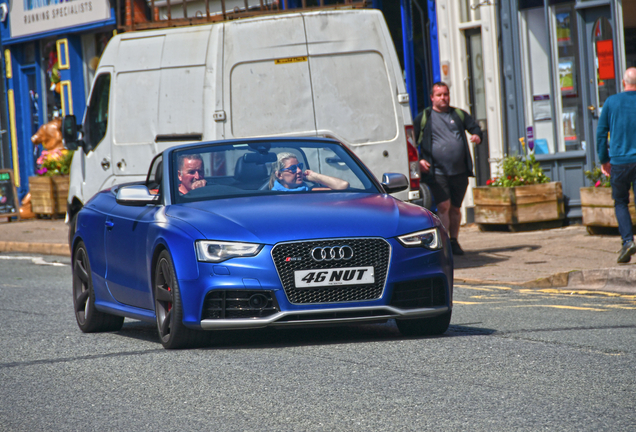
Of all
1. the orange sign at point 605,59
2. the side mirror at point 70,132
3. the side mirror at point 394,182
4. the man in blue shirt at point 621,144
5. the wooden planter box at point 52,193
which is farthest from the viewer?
the wooden planter box at point 52,193

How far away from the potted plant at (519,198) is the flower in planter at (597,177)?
681 mm

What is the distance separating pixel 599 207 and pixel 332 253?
798 centimetres

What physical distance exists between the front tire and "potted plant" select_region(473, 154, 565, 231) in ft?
30.3

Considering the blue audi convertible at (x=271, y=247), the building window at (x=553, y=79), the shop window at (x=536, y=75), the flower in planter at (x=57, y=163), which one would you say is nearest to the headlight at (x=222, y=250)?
the blue audi convertible at (x=271, y=247)

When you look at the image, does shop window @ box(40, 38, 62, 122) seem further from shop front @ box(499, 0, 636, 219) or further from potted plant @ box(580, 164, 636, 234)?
potted plant @ box(580, 164, 636, 234)

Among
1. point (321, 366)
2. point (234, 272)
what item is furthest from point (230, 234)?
point (321, 366)

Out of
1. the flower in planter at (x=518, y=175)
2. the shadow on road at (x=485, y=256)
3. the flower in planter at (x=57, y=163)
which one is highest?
the flower in planter at (x=57, y=163)

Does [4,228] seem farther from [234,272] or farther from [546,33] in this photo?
[234,272]

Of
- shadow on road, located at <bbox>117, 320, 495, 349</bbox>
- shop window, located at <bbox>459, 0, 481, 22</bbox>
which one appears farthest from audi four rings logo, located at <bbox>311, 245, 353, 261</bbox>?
shop window, located at <bbox>459, 0, 481, 22</bbox>

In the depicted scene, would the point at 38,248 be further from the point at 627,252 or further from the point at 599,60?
the point at 627,252

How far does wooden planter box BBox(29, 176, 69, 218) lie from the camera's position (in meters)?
23.8

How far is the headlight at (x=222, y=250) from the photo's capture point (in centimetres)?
625

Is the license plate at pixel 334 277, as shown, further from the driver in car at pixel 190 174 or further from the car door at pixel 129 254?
the driver in car at pixel 190 174

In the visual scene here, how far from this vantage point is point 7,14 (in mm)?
28672
